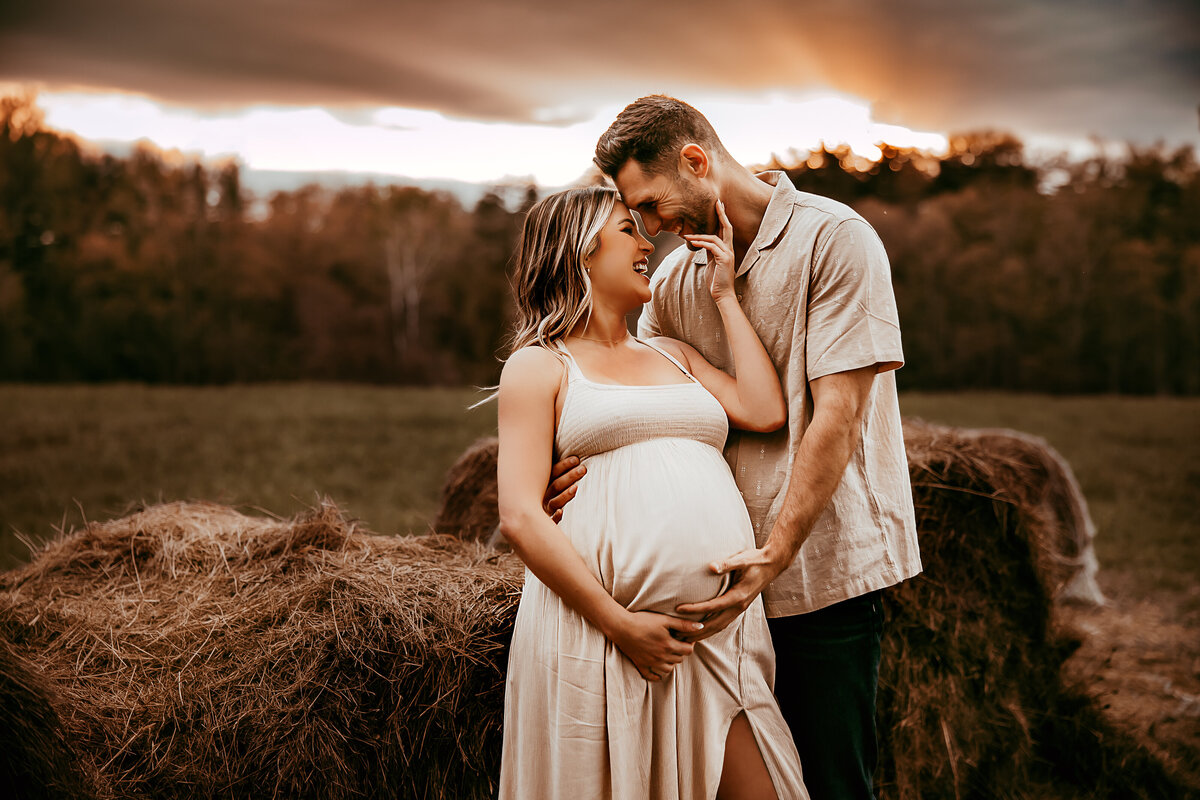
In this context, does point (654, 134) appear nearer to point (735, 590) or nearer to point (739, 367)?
point (739, 367)

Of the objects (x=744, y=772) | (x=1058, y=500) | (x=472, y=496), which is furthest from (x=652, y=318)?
(x=1058, y=500)

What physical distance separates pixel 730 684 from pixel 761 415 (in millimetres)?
843

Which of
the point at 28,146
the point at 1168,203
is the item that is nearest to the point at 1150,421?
the point at 1168,203

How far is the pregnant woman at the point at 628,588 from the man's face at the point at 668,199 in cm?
24

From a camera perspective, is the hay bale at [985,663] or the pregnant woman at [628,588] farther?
the hay bale at [985,663]

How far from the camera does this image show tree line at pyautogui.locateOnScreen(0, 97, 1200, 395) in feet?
74.7

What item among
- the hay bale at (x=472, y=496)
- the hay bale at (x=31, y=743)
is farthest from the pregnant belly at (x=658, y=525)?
the hay bale at (x=472, y=496)

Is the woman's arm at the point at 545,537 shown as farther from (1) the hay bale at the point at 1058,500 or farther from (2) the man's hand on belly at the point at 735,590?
(1) the hay bale at the point at 1058,500

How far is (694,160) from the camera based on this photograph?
9.08ft

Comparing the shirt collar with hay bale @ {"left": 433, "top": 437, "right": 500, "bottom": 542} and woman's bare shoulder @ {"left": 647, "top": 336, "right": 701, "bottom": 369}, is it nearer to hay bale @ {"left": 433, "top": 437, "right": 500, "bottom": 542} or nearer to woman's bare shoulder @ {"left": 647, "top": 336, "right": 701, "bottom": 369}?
woman's bare shoulder @ {"left": 647, "top": 336, "right": 701, "bottom": 369}

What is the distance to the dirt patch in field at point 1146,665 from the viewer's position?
480 centimetres

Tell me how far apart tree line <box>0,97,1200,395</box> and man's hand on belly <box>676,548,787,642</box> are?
56.8ft

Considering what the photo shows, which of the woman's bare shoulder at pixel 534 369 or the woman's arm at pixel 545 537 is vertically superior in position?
→ the woman's bare shoulder at pixel 534 369

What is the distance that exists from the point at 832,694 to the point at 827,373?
103 cm
